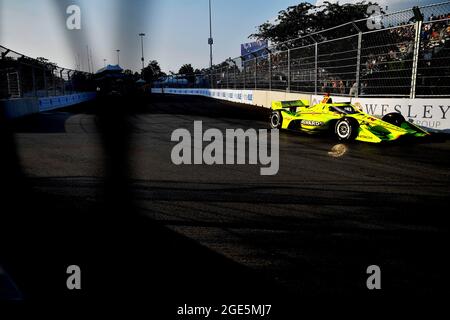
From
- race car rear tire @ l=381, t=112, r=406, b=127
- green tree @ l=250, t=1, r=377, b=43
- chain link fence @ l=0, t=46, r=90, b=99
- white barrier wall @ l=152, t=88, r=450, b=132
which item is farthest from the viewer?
green tree @ l=250, t=1, r=377, b=43

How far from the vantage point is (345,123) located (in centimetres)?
718

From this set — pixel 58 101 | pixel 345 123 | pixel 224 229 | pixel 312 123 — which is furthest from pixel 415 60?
pixel 58 101

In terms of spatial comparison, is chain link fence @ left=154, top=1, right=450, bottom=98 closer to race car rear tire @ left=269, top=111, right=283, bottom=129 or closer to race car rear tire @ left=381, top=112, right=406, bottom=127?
race car rear tire @ left=381, top=112, right=406, bottom=127

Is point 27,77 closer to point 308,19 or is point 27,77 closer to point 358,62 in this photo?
point 358,62

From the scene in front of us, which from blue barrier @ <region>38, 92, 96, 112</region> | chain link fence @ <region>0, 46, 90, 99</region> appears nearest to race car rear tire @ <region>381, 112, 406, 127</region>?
chain link fence @ <region>0, 46, 90, 99</region>

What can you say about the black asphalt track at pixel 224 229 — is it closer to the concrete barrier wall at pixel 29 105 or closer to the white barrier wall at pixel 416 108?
the white barrier wall at pixel 416 108

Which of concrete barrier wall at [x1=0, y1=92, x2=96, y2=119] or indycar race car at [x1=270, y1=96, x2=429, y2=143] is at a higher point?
concrete barrier wall at [x1=0, y1=92, x2=96, y2=119]


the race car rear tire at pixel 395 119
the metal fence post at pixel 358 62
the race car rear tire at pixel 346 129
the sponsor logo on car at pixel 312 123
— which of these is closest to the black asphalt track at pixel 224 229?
the race car rear tire at pixel 346 129

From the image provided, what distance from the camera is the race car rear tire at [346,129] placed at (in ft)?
23.1

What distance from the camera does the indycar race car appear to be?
6.78 m

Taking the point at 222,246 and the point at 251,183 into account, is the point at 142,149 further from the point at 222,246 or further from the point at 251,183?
the point at 222,246

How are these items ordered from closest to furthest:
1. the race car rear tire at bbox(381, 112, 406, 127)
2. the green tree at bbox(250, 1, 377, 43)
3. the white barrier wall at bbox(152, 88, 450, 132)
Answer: the race car rear tire at bbox(381, 112, 406, 127), the white barrier wall at bbox(152, 88, 450, 132), the green tree at bbox(250, 1, 377, 43)

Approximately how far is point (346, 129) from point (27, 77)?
13.0 meters

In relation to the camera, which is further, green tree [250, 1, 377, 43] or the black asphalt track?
green tree [250, 1, 377, 43]
